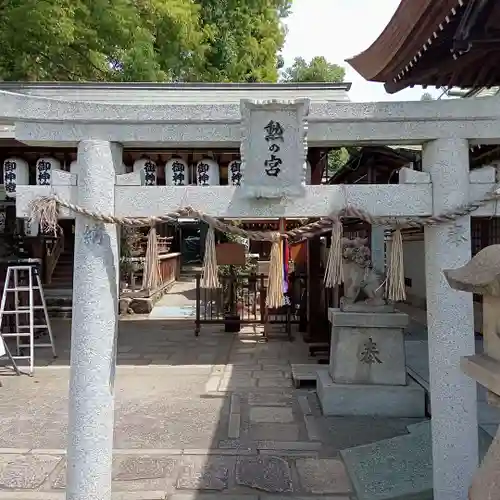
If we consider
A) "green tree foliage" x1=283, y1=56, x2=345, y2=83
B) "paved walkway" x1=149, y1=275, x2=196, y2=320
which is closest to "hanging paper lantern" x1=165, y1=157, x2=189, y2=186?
"paved walkway" x1=149, y1=275, x2=196, y2=320

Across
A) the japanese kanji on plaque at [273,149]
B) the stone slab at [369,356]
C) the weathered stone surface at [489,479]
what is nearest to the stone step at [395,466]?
the stone slab at [369,356]

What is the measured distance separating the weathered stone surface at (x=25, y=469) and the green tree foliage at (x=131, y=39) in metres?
8.31

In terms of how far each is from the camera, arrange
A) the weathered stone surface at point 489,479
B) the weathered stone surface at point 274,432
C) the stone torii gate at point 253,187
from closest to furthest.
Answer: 1. the weathered stone surface at point 489,479
2. the stone torii gate at point 253,187
3. the weathered stone surface at point 274,432

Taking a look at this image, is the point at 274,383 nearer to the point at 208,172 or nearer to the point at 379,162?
the point at 379,162

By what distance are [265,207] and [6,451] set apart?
3667mm

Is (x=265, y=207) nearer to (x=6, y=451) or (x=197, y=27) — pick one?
(x=6, y=451)

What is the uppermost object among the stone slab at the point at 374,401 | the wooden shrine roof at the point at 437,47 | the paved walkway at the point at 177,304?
the wooden shrine roof at the point at 437,47

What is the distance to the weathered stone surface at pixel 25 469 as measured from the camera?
4.31 meters

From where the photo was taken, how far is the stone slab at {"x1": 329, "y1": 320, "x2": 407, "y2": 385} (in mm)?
6266

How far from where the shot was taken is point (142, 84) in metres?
10.8

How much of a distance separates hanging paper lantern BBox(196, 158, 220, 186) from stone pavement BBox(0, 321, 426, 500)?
2462 millimetres

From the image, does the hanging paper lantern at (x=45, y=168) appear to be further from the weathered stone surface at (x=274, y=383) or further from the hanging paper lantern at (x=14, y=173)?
the weathered stone surface at (x=274, y=383)

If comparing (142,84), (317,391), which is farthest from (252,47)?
(317,391)

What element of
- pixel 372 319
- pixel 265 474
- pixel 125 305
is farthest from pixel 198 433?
pixel 125 305
